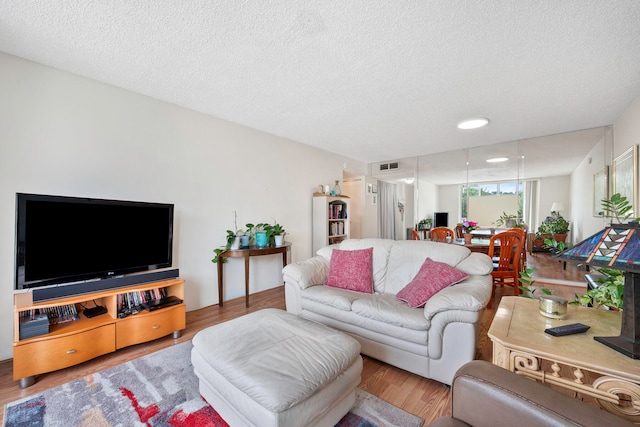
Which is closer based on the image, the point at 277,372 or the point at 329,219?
the point at 277,372

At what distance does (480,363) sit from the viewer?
95cm

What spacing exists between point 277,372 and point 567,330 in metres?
1.26

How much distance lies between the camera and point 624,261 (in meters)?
0.87

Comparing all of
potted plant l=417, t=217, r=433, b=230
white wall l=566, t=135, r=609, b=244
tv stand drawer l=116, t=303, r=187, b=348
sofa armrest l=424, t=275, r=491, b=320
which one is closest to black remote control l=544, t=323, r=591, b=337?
sofa armrest l=424, t=275, r=491, b=320

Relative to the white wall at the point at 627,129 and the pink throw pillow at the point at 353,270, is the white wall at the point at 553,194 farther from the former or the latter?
the pink throw pillow at the point at 353,270

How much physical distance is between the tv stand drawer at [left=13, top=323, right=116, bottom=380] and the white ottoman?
1026mm

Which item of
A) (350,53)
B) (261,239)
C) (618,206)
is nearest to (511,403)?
(618,206)

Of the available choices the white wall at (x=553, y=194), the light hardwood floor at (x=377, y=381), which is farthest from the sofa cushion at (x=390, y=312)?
the white wall at (x=553, y=194)

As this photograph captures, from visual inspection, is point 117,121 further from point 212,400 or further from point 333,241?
point 333,241

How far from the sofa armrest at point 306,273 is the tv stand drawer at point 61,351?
4.77 ft

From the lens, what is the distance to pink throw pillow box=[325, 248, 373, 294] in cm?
248

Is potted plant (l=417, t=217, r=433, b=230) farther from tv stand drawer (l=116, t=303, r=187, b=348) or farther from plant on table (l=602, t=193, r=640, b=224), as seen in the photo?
tv stand drawer (l=116, t=303, r=187, b=348)

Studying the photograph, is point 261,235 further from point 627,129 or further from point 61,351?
point 627,129

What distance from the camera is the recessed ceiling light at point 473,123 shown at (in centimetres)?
328
